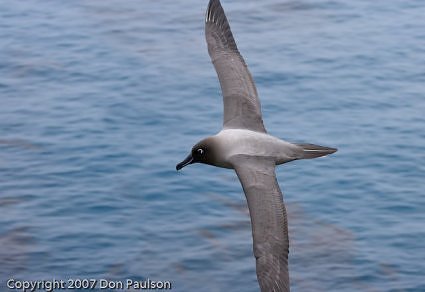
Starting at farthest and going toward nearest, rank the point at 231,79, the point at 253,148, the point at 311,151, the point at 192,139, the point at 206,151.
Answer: the point at 192,139, the point at 231,79, the point at 206,151, the point at 253,148, the point at 311,151

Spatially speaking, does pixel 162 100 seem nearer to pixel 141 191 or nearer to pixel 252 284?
pixel 141 191

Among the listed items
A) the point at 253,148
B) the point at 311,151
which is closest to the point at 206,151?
the point at 253,148

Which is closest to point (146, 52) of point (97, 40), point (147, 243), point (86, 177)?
point (97, 40)

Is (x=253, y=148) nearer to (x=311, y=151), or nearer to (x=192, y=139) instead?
(x=311, y=151)

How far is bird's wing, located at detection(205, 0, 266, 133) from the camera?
17047 millimetres

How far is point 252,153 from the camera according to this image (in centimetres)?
1599

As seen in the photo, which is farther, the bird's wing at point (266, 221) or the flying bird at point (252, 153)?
the flying bird at point (252, 153)

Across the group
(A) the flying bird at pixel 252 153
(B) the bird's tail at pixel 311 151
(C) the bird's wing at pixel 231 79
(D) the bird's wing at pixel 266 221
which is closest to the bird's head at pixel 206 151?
(A) the flying bird at pixel 252 153

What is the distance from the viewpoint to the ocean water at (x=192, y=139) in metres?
20.7

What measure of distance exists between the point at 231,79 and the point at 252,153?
1.78 m

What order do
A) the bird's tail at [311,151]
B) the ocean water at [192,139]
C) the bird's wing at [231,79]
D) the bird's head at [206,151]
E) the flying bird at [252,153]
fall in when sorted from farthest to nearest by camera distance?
the ocean water at [192,139], the bird's wing at [231,79], the bird's head at [206,151], the bird's tail at [311,151], the flying bird at [252,153]

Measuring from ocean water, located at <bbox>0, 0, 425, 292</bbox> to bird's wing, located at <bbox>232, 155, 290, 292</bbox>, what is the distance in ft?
15.4

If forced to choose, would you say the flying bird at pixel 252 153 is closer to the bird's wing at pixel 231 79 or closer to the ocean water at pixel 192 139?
the bird's wing at pixel 231 79

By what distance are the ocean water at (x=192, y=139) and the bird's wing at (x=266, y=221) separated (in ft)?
15.4
